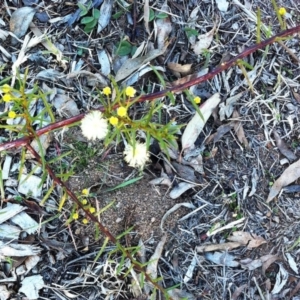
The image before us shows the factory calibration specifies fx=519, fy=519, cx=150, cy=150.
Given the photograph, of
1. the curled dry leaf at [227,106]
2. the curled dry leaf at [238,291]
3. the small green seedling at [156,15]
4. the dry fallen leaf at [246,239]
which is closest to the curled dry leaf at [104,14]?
the small green seedling at [156,15]

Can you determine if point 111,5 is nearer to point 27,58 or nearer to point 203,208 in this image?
point 27,58

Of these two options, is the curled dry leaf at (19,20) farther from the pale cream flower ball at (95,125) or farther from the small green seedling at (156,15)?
the pale cream flower ball at (95,125)

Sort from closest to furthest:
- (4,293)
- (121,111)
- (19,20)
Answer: (121,111) → (4,293) → (19,20)

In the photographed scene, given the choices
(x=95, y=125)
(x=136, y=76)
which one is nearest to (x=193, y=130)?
(x=136, y=76)

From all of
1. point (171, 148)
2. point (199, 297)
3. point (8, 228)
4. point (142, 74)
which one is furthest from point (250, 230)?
point (8, 228)

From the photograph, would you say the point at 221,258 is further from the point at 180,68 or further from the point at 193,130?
the point at 180,68

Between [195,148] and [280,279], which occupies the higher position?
[195,148]
